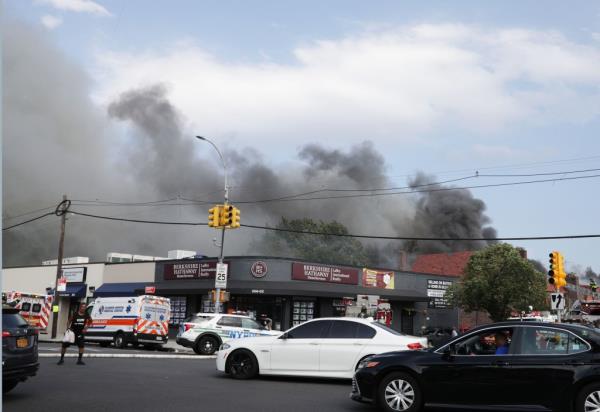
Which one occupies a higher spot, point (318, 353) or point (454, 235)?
point (454, 235)

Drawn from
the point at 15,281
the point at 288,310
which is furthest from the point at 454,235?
the point at 15,281

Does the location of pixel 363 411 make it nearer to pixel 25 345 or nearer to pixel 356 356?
pixel 356 356

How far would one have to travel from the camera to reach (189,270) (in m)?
37.7

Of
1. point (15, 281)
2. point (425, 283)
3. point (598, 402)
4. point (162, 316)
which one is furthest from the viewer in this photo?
point (15, 281)

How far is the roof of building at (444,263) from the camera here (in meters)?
54.0

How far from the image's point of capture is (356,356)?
1224 cm

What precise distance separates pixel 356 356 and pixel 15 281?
4312cm

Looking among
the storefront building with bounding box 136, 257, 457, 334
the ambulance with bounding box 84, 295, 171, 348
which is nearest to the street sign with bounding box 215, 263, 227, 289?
the ambulance with bounding box 84, 295, 171, 348

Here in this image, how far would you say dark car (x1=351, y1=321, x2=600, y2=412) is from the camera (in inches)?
315

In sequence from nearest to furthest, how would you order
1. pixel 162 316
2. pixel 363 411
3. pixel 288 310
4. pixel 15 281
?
pixel 363 411, pixel 162 316, pixel 288 310, pixel 15 281

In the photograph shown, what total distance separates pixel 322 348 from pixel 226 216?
1544 centimetres

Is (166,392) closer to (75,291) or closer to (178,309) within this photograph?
(178,309)

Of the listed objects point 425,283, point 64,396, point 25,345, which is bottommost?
point 64,396

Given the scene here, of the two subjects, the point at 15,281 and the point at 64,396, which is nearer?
the point at 64,396
